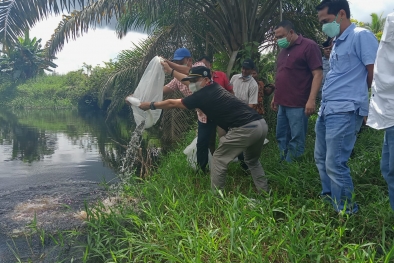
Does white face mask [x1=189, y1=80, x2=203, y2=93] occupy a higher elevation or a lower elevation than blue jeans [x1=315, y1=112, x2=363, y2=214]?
higher

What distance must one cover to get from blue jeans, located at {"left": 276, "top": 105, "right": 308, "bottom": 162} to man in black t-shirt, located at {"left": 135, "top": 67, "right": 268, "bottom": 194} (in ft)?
2.13

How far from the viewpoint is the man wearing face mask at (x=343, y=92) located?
266 centimetres

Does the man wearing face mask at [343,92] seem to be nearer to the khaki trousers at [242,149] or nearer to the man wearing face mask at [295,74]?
the khaki trousers at [242,149]

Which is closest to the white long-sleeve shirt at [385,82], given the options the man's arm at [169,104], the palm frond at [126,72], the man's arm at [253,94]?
the man's arm at [169,104]

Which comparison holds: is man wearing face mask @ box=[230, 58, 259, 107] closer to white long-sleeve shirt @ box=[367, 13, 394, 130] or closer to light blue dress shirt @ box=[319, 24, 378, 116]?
light blue dress shirt @ box=[319, 24, 378, 116]

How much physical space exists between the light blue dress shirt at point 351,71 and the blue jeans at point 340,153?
7 centimetres

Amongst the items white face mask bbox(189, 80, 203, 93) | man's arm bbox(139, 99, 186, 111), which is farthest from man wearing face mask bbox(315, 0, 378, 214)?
man's arm bbox(139, 99, 186, 111)

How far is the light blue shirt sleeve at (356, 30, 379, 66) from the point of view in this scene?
8.55 ft

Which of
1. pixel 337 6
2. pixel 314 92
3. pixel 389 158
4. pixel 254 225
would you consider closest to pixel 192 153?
pixel 314 92

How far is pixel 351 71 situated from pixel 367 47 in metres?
0.20

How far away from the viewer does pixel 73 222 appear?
4.04 meters

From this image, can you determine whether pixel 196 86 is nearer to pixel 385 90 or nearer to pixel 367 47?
pixel 367 47

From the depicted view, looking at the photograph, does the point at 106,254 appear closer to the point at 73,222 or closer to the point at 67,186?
the point at 73,222

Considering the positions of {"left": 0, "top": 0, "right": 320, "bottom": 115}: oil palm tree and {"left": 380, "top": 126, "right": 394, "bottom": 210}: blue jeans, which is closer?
{"left": 380, "top": 126, "right": 394, "bottom": 210}: blue jeans
